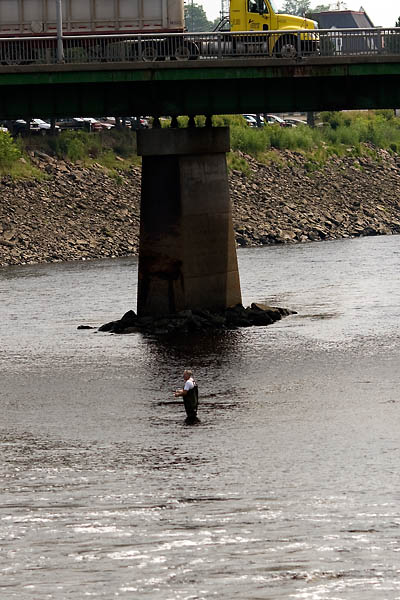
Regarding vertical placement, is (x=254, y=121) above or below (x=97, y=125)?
below

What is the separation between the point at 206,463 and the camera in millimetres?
36469

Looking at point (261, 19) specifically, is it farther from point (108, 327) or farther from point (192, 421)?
point (192, 421)

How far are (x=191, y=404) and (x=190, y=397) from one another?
11.0 inches

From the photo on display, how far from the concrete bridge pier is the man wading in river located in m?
19.5

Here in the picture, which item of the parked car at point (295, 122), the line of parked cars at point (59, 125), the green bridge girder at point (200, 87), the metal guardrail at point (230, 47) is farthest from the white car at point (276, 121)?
the metal guardrail at point (230, 47)

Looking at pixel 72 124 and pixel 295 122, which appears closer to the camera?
pixel 72 124

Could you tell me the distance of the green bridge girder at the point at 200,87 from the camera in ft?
189

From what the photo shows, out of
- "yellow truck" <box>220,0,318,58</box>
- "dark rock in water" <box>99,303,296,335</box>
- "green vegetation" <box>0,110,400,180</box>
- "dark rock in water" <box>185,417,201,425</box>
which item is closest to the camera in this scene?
"dark rock in water" <box>185,417,201,425</box>

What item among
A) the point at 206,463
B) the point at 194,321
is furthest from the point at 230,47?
the point at 206,463

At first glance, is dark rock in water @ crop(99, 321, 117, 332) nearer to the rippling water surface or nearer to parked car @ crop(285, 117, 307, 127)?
the rippling water surface

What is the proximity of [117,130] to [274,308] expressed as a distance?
69066 mm

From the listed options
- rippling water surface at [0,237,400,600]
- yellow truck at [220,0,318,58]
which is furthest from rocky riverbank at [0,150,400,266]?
rippling water surface at [0,237,400,600]

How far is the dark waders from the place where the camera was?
134 ft

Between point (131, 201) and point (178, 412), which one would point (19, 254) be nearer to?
point (131, 201)
